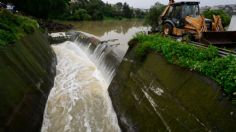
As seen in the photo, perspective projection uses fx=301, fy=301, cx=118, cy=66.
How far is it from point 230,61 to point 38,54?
12915mm

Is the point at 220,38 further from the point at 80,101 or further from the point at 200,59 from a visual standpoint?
the point at 80,101

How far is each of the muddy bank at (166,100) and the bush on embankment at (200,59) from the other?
8.4 inches

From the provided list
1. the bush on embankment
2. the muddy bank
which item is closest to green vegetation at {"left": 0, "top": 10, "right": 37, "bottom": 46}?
the muddy bank

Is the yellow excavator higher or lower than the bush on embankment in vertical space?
higher

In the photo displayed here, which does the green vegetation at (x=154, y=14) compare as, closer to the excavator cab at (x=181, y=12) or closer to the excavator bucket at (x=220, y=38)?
the excavator cab at (x=181, y=12)

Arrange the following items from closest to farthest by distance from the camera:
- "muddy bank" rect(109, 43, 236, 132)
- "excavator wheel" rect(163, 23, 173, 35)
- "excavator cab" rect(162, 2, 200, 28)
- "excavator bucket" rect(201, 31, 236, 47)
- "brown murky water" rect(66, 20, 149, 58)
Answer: "muddy bank" rect(109, 43, 236, 132)
"excavator bucket" rect(201, 31, 236, 47)
"excavator cab" rect(162, 2, 200, 28)
"excavator wheel" rect(163, 23, 173, 35)
"brown murky water" rect(66, 20, 149, 58)

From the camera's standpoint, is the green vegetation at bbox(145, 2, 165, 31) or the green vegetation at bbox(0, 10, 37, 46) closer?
the green vegetation at bbox(0, 10, 37, 46)

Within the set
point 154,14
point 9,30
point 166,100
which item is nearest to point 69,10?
point 154,14

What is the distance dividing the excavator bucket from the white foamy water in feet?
17.4

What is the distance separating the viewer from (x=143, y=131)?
31.3 feet

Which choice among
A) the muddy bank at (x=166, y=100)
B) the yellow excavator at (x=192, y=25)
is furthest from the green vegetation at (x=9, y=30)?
the yellow excavator at (x=192, y=25)

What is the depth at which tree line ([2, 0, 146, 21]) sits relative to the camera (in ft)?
177

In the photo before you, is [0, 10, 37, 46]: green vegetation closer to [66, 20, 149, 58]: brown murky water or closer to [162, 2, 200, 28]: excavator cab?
[66, 20, 149, 58]: brown murky water

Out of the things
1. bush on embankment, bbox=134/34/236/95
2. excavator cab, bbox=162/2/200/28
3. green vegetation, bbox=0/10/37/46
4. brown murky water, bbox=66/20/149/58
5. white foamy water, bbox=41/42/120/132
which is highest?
excavator cab, bbox=162/2/200/28
